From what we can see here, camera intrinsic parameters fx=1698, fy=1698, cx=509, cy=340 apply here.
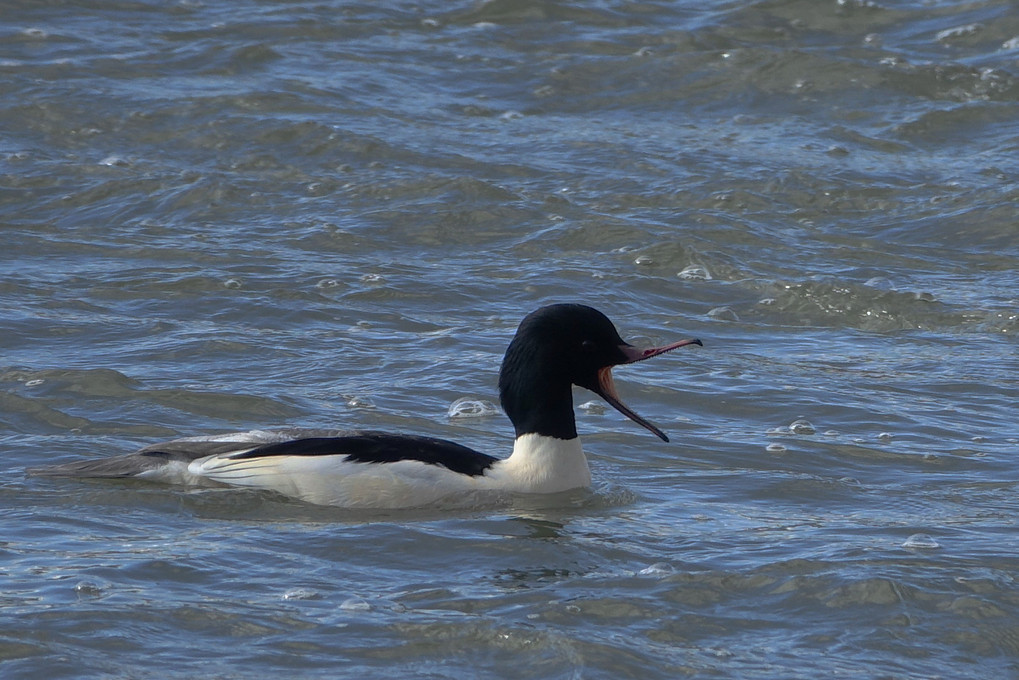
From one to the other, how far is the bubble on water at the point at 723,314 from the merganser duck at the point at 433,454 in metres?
2.75

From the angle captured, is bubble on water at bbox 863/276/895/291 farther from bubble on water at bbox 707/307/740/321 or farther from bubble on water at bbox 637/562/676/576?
bubble on water at bbox 637/562/676/576

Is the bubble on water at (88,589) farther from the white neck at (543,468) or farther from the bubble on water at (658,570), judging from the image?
the white neck at (543,468)

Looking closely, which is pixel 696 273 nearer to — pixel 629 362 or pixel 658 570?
pixel 629 362

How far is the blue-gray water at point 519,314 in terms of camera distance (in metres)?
6.12

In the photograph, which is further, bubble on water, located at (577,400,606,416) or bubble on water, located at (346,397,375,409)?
bubble on water, located at (577,400,606,416)

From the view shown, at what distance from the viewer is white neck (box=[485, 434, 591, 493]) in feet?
25.8

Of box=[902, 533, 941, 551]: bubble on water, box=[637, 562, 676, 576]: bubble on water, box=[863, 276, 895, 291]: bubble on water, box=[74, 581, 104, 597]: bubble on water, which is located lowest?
box=[863, 276, 895, 291]: bubble on water

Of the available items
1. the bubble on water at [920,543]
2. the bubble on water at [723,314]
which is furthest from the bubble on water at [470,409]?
the bubble on water at [920,543]

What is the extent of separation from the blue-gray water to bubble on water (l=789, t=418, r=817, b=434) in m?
0.02

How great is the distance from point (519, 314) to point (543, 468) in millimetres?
2876

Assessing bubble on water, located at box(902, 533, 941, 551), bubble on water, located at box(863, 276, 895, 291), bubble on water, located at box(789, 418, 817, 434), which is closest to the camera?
bubble on water, located at box(902, 533, 941, 551)

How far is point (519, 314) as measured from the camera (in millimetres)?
10656

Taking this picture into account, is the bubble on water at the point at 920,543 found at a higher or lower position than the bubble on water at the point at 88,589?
lower

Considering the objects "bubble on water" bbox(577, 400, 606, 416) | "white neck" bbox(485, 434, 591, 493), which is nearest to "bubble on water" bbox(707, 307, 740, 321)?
"bubble on water" bbox(577, 400, 606, 416)
